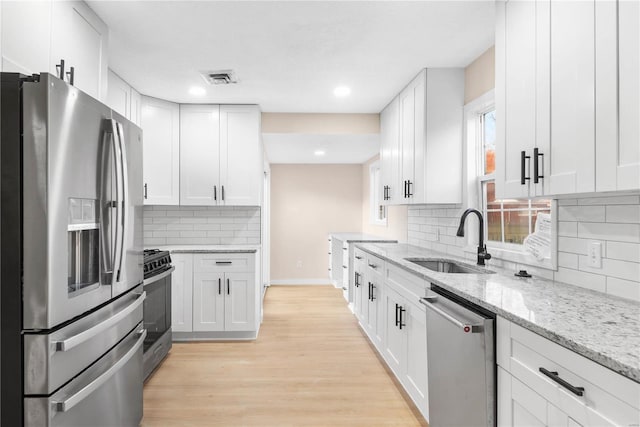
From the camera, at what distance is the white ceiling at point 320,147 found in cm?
461

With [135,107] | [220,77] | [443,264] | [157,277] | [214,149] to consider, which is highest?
[220,77]

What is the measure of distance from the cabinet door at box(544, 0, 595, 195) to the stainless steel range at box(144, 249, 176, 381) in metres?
2.78

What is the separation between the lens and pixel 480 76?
280 cm

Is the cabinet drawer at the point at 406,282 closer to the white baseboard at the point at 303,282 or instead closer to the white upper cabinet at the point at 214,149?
the white upper cabinet at the point at 214,149

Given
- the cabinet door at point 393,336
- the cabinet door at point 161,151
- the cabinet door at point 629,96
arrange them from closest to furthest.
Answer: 1. the cabinet door at point 629,96
2. the cabinet door at point 393,336
3. the cabinet door at point 161,151

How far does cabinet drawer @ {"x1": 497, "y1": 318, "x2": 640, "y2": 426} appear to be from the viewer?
91 cm

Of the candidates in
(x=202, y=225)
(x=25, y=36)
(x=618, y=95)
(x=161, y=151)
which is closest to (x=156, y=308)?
(x=202, y=225)

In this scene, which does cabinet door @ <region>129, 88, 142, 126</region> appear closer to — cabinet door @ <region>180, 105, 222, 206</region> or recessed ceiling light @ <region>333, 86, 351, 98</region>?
cabinet door @ <region>180, 105, 222, 206</region>

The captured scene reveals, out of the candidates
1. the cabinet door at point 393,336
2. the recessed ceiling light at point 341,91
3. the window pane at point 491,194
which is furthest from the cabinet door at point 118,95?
the window pane at point 491,194

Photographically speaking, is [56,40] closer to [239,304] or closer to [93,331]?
[93,331]

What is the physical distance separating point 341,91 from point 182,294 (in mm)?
2583

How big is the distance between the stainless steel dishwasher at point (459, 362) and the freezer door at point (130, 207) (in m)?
1.56

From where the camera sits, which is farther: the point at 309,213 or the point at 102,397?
the point at 309,213

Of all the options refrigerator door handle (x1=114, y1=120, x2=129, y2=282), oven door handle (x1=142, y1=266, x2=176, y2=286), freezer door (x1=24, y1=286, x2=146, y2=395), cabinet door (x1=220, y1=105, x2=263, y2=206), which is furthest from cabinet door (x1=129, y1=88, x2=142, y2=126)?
freezer door (x1=24, y1=286, x2=146, y2=395)
